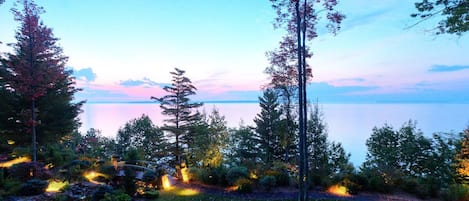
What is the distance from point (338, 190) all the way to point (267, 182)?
9.14ft

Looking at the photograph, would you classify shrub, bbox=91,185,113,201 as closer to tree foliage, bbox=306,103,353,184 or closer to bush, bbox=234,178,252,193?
bush, bbox=234,178,252,193

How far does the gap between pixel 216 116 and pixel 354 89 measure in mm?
19825

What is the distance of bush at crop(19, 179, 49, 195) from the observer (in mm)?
8086

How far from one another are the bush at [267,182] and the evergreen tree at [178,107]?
1374 centimetres

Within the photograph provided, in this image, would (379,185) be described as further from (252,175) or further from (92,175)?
(92,175)

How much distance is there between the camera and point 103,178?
1114 centimetres

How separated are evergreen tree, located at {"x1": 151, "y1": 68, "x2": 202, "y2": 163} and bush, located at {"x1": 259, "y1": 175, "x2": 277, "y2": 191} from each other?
45.1ft

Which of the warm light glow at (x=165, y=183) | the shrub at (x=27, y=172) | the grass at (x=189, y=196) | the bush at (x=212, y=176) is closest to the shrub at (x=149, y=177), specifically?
the warm light glow at (x=165, y=183)

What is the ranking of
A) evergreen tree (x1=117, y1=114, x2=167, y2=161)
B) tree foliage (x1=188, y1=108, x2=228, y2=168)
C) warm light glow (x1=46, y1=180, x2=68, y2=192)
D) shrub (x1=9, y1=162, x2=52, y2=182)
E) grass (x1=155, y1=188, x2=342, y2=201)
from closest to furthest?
warm light glow (x1=46, y1=180, x2=68, y2=192) → grass (x1=155, y1=188, x2=342, y2=201) → shrub (x1=9, y1=162, x2=52, y2=182) → tree foliage (x1=188, y1=108, x2=228, y2=168) → evergreen tree (x1=117, y1=114, x2=167, y2=161)

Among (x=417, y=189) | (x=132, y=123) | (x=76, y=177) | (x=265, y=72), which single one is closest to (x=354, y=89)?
(x=265, y=72)

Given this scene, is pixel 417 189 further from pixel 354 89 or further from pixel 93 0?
pixel 354 89

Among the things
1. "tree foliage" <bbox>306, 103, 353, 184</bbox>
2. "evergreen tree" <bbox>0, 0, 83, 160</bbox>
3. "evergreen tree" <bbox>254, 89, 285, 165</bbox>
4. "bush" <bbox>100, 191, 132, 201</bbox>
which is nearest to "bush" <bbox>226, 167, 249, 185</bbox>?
"bush" <bbox>100, 191, 132, 201</bbox>

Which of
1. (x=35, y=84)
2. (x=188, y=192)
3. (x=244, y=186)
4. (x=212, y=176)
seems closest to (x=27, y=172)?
(x=35, y=84)

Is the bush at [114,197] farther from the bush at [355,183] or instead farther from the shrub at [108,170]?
the bush at [355,183]
